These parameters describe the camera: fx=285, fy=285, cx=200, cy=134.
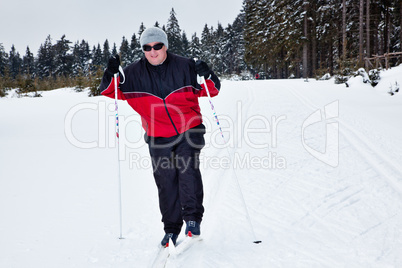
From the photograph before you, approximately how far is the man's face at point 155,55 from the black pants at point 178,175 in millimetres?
746

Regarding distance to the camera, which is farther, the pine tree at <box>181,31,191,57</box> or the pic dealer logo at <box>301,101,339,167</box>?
the pine tree at <box>181,31,191,57</box>

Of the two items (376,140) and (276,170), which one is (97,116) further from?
(376,140)

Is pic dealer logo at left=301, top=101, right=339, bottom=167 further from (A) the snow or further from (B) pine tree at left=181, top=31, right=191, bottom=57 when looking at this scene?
(B) pine tree at left=181, top=31, right=191, bottom=57

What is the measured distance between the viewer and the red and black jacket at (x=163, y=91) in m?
2.78

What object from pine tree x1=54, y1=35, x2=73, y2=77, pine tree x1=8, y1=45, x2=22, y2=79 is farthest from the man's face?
pine tree x1=8, y1=45, x2=22, y2=79

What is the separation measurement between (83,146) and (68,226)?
3.25 metres

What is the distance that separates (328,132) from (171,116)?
5.30 meters

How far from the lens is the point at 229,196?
4020mm

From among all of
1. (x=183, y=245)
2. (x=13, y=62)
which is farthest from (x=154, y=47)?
(x=13, y=62)

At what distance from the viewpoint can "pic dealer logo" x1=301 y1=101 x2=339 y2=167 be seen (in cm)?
532

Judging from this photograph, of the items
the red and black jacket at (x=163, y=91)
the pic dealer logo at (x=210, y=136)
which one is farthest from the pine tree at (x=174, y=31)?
the red and black jacket at (x=163, y=91)

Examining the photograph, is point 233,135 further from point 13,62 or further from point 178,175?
point 13,62

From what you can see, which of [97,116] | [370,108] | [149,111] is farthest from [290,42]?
[149,111]

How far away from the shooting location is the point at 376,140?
19.8ft
